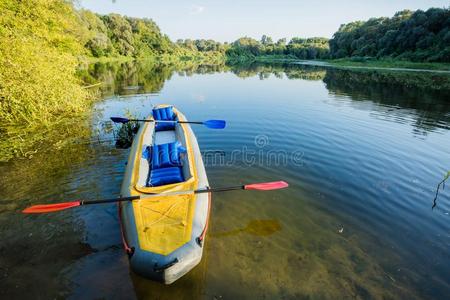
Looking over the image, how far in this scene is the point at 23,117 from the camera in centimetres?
1204

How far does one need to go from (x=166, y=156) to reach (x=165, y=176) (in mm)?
870

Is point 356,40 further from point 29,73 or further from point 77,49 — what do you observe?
point 29,73

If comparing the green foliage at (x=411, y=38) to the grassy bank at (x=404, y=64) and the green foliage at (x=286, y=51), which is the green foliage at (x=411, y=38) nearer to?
the grassy bank at (x=404, y=64)

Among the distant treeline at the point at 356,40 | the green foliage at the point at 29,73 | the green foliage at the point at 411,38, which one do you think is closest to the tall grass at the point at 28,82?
the green foliage at the point at 29,73

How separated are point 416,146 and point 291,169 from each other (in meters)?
6.26

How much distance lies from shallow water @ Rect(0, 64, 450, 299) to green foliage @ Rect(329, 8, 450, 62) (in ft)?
166

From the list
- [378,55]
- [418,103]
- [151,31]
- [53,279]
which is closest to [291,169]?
[53,279]

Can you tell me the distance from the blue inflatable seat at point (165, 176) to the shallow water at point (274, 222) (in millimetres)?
1301

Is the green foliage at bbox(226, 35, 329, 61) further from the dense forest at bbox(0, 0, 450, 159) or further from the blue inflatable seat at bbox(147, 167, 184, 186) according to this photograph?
the blue inflatable seat at bbox(147, 167, 184, 186)

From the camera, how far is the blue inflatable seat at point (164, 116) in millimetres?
10906

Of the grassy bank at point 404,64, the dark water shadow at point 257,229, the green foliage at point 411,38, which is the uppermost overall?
the green foliage at point 411,38

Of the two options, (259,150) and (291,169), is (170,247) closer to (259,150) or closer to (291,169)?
(291,169)

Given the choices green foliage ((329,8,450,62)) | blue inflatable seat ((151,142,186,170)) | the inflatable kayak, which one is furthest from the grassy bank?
the inflatable kayak

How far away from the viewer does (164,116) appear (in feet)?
37.4
